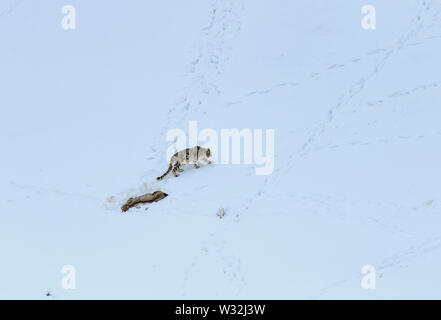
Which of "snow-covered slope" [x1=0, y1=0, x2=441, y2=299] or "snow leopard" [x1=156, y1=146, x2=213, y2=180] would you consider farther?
"snow leopard" [x1=156, y1=146, x2=213, y2=180]

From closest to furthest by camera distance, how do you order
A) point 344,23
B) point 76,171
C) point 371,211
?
point 371,211
point 76,171
point 344,23

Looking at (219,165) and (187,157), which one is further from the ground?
(187,157)

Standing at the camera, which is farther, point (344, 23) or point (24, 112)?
point (344, 23)

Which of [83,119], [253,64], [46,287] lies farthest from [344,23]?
[46,287]

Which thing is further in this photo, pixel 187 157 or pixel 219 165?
pixel 219 165

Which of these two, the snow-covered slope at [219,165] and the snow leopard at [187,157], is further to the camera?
the snow leopard at [187,157]

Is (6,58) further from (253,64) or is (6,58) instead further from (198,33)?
(253,64)

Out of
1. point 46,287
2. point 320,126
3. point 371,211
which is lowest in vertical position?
point 46,287

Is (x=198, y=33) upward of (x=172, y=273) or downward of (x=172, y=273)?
upward
